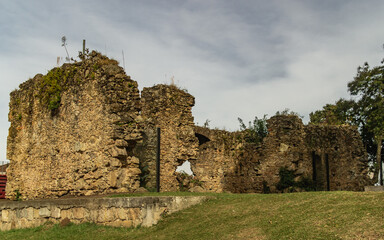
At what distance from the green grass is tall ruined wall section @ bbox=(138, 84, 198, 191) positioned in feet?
25.2

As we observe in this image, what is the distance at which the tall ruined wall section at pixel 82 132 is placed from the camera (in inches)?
447

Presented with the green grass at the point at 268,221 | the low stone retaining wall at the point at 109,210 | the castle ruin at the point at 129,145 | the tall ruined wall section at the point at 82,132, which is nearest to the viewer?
the green grass at the point at 268,221

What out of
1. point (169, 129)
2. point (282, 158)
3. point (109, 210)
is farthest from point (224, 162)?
point (109, 210)

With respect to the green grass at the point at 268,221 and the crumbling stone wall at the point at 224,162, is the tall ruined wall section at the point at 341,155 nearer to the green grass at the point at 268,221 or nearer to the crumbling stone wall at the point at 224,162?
the crumbling stone wall at the point at 224,162

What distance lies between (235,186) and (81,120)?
34.1 feet

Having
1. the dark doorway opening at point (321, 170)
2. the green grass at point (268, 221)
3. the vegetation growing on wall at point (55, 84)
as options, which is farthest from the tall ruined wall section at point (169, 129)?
the green grass at point (268, 221)

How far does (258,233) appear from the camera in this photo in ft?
21.9

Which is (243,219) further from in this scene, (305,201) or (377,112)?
(377,112)

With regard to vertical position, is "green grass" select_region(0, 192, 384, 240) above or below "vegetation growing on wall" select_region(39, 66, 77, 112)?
below

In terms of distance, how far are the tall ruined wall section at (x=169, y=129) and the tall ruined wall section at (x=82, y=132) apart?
4168 millimetres

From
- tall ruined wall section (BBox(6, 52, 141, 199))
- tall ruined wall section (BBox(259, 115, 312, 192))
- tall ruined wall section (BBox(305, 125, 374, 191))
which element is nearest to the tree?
tall ruined wall section (BBox(305, 125, 374, 191))

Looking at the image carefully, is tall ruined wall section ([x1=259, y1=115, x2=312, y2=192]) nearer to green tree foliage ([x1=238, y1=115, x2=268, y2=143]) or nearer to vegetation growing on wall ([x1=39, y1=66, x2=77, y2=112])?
green tree foliage ([x1=238, y1=115, x2=268, y2=143])

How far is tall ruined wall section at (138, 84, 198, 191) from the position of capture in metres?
17.2

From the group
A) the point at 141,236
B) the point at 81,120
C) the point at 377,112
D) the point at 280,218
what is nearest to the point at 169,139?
the point at 81,120
